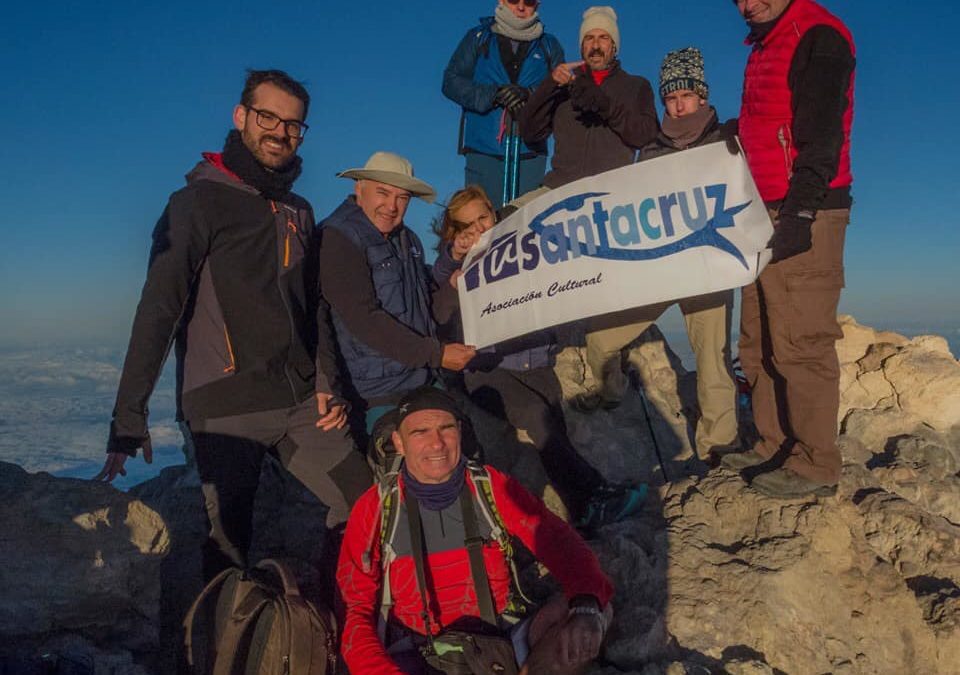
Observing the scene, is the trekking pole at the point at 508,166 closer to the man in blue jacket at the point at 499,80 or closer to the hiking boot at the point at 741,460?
the man in blue jacket at the point at 499,80

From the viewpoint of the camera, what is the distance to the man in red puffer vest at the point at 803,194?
434cm

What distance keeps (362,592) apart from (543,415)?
7.74 feet

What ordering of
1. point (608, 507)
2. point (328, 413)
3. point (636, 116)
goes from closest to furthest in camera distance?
1. point (328, 413)
2. point (608, 507)
3. point (636, 116)

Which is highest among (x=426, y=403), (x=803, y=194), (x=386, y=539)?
(x=803, y=194)

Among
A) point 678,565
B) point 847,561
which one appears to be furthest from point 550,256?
point 847,561

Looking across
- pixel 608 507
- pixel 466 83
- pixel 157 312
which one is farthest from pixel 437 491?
pixel 466 83

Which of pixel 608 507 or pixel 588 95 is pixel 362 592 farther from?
pixel 588 95

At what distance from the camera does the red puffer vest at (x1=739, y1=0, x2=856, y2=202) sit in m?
4.55

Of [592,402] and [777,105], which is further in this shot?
[592,402]

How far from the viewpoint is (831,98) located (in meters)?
4.31

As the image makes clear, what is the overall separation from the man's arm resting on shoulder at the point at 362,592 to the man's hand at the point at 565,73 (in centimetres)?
435

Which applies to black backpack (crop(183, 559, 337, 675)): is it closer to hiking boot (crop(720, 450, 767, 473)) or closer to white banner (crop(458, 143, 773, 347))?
white banner (crop(458, 143, 773, 347))

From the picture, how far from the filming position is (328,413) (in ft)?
16.7

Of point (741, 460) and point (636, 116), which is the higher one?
point (636, 116)
